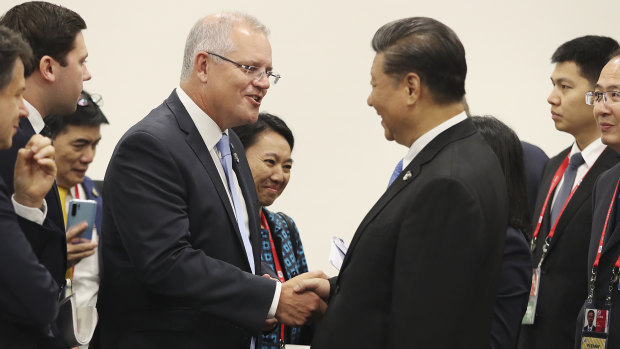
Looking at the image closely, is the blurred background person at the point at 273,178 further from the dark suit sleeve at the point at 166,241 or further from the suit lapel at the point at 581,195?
the suit lapel at the point at 581,195

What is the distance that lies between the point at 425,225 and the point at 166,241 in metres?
0.82

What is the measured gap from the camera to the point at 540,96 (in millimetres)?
5734

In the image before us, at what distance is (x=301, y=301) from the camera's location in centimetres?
258

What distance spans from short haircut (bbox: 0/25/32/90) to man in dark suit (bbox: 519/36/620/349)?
8.37 feet

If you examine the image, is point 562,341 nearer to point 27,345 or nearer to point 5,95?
point 27,345

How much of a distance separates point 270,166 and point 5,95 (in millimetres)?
1751

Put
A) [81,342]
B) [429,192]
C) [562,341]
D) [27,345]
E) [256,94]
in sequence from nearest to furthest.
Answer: [429,192] < [27,345] < [81,342] < [256,94] < [562,341]

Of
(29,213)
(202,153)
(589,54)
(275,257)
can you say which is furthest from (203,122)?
(589,54)

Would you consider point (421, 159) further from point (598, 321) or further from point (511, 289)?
point (598, 321)

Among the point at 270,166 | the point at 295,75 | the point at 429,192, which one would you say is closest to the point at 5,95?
the point at 429,192

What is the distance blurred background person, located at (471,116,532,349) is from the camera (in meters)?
2.62

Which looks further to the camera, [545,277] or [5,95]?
[545,277]

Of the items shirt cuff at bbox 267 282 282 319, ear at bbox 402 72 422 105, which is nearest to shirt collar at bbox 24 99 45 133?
shirt cuff at bbox 267 282 282 319

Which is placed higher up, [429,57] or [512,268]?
[429,57]
